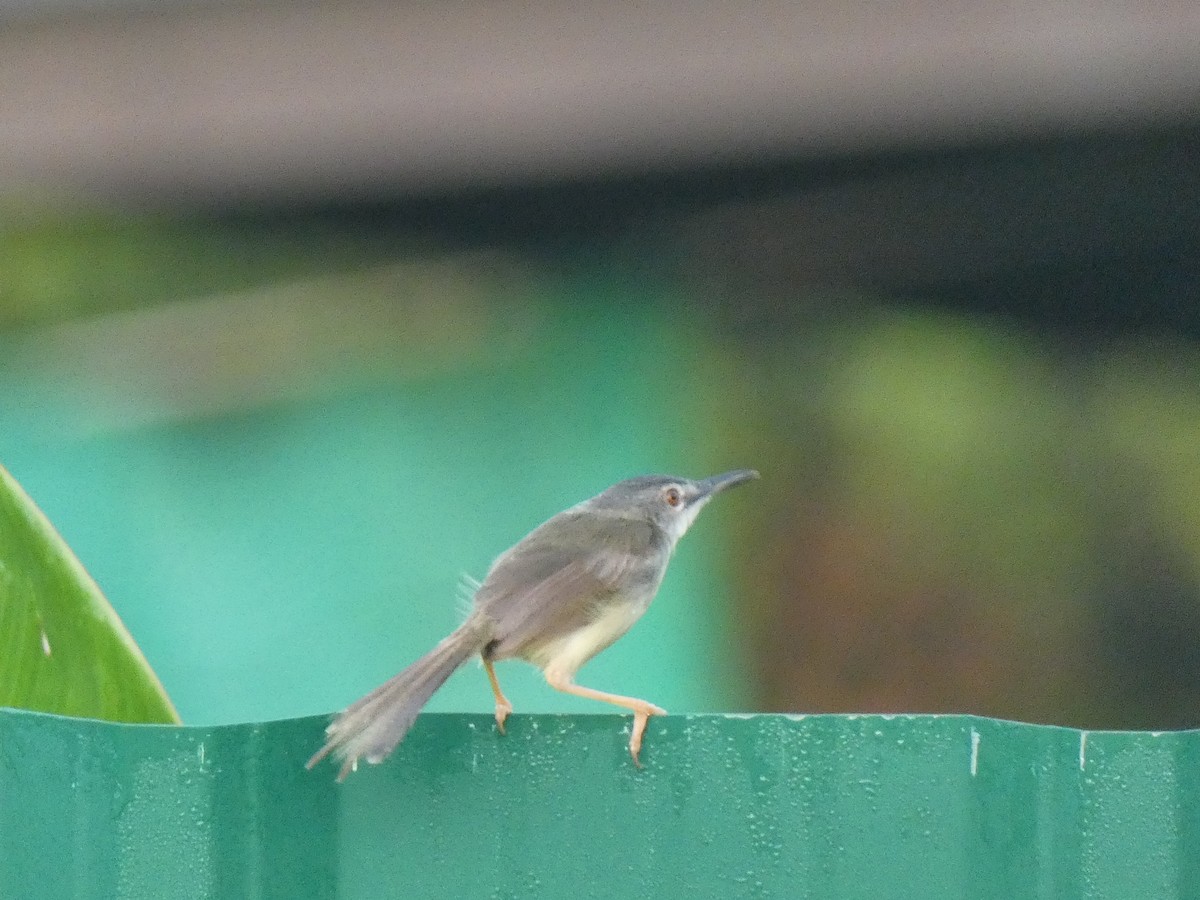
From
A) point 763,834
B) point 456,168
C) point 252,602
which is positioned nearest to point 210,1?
point 456,168

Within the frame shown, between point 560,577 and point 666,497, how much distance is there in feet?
2.65

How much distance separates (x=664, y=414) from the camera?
4.93m

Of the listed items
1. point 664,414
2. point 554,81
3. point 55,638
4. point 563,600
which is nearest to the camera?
point 55,638

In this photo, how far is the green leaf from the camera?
7.93 ft

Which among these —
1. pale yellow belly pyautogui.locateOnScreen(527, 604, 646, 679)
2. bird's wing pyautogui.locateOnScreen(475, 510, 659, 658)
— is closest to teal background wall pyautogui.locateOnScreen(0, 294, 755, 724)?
bird's wing pyautogui.locateOnScreen(475, 510, 659, 658)

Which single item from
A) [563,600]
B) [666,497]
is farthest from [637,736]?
[666,497]

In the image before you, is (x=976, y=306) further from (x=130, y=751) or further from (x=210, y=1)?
(x=130, y=751)

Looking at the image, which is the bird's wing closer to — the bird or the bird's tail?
the bird

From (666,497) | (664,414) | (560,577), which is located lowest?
(560,577)

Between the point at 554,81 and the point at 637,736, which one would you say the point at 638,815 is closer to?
the point at 637,736

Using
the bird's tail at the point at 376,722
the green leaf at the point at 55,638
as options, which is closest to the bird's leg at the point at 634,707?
the bird's tail at the point at 376,722

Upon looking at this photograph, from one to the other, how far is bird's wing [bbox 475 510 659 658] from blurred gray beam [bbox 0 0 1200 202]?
1.45 meters

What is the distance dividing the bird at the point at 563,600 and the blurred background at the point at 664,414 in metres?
1.52

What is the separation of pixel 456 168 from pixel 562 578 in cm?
204
